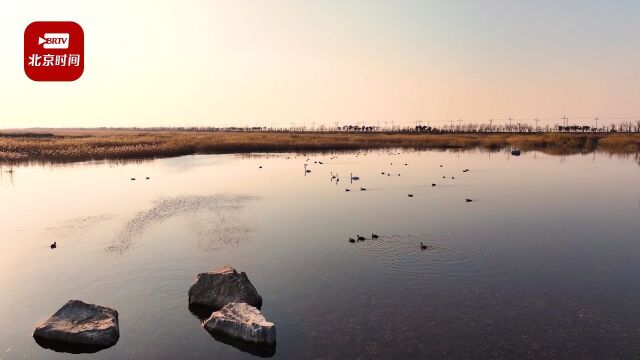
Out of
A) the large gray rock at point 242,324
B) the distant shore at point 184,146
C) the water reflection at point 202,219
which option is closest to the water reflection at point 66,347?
the large gray rock at point 242,324

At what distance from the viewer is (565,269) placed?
63.4ft

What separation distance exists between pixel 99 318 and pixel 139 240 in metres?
10.6

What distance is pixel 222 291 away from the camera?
15.5 m

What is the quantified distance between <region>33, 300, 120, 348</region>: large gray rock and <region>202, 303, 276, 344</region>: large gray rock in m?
2.70

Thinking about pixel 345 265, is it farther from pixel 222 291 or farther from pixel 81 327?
pixel 81 327

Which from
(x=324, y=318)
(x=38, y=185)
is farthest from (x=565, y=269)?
(x=38, y=185)

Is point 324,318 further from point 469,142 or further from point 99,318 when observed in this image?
point 469,142

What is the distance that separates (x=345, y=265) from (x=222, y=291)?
614 centimetres

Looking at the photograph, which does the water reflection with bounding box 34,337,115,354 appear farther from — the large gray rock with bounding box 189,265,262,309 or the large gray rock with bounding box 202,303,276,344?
the large gray rock with bounding box 189,265,262,309

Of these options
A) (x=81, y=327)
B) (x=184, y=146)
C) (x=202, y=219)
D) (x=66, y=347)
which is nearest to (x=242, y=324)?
(x=81, y=327)

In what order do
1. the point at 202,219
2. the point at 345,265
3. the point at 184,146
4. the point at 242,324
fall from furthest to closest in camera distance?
the point at 184,146 → the point at 202,219 → the point at 345,265 → the point at 242,324

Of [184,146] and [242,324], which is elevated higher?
[184,146]

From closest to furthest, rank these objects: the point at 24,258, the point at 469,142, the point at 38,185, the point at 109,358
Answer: the point at 109,358 → the point at 24,258 → the point at 38,185 → the point at 469,142

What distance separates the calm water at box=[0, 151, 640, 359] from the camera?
13227 mm
